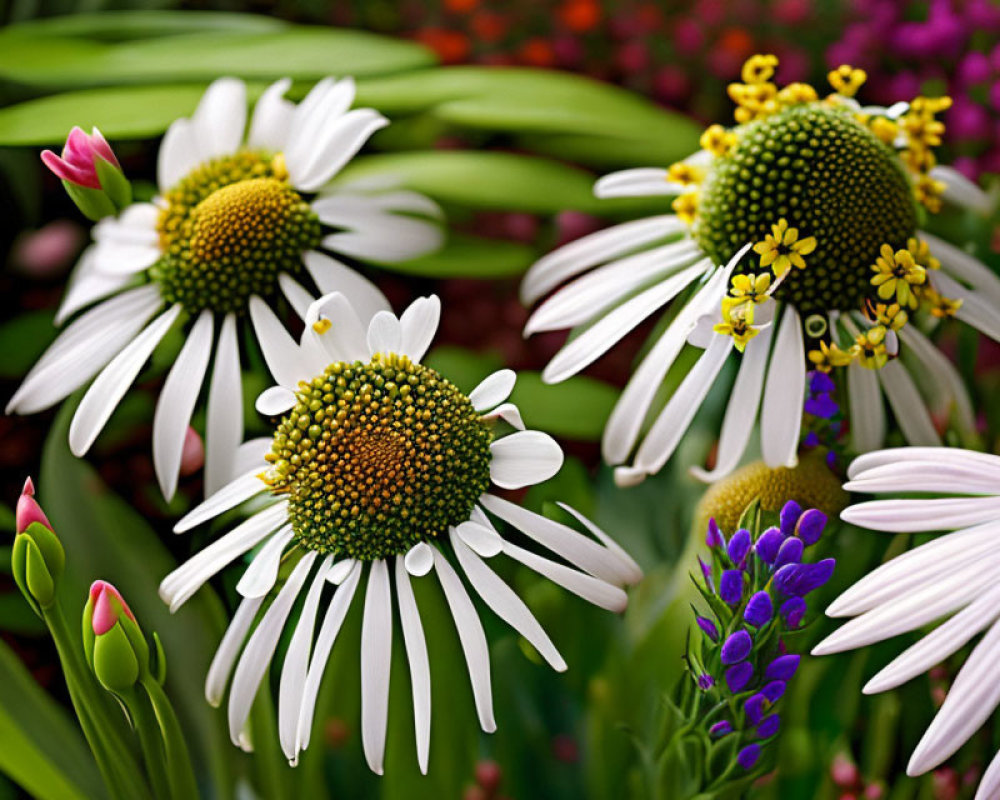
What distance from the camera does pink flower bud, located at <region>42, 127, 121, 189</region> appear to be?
0.33 meters

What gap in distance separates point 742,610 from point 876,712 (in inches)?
5.1

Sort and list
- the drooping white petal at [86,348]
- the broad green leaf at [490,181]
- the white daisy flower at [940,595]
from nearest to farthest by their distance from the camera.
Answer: the white daisy flower at [940,595], the drooping white petal at [86,348], the broad green leaf at [490,181]

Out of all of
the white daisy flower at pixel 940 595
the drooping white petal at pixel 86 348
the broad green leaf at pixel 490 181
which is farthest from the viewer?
the broad green leaf at pixel 490 181

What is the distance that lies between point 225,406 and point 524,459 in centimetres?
12

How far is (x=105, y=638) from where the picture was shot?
0.28 meters

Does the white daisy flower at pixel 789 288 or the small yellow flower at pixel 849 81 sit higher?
the small yellow flower at pixel 849 81

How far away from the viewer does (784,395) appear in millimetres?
348

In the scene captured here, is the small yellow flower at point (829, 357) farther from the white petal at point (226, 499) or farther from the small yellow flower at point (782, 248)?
the white petal at point (226, 499)

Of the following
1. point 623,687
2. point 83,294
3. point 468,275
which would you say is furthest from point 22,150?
point 623,687

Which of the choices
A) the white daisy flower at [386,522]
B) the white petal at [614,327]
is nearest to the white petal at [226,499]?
the white daisy flower at [386,522]

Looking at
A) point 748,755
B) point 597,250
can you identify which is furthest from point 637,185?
point 748,755

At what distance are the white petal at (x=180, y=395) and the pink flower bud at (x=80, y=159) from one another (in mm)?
63

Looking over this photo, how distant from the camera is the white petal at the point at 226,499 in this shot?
321mm

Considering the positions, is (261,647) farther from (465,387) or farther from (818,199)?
(818,199)
